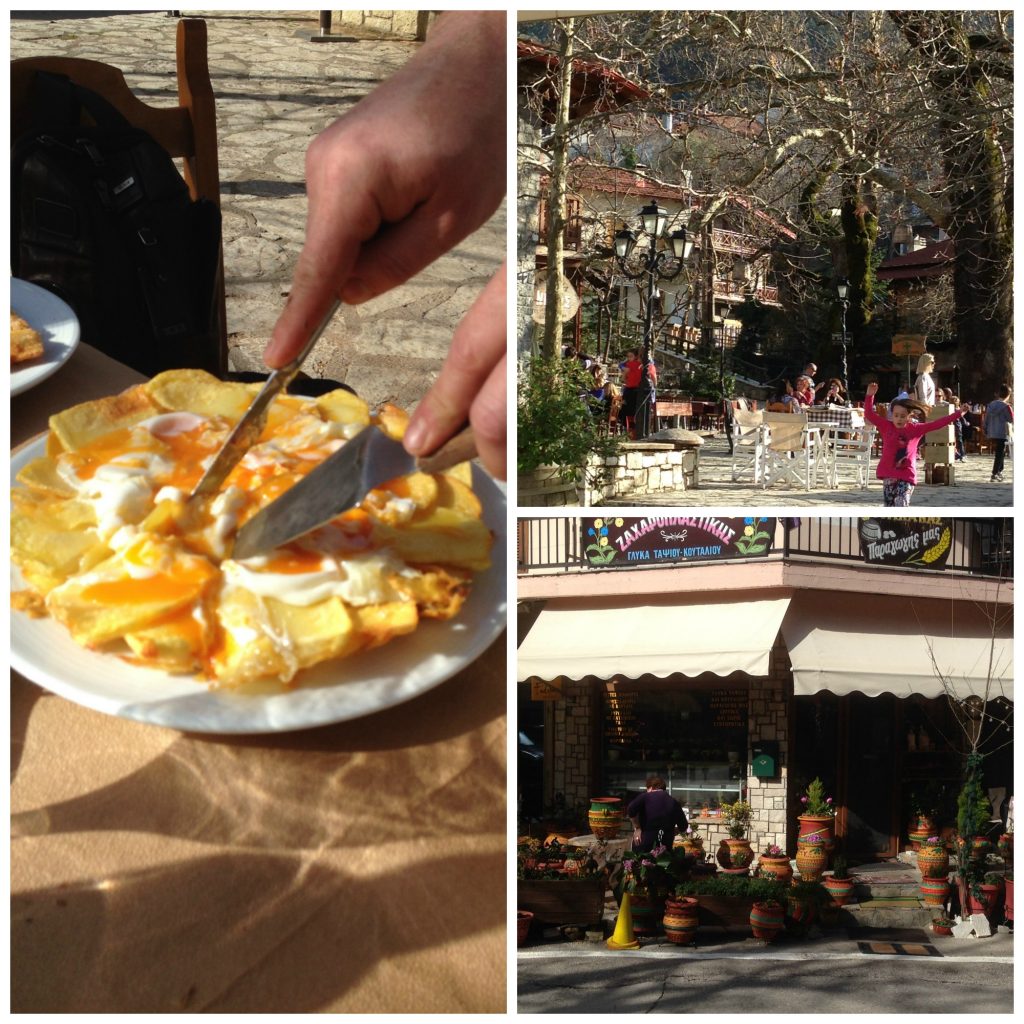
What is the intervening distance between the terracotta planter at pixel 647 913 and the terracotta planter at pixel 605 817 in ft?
0.73

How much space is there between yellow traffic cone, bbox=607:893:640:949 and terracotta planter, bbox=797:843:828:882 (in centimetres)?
98

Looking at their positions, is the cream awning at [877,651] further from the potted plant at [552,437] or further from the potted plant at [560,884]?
the potted plant at [552,437]

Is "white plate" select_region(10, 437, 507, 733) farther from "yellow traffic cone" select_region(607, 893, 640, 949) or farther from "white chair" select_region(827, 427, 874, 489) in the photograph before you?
"white chair" select_region(827, 427, 874, 489)

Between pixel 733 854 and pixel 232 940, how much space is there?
10.8 ft

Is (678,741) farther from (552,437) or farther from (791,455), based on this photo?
(791,455)

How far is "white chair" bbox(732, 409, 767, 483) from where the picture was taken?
587cm

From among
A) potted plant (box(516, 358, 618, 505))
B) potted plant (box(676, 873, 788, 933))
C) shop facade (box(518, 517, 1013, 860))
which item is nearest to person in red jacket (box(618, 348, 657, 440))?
potted plant (box(516, 358, 618, 505))

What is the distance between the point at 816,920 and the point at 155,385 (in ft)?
11.1

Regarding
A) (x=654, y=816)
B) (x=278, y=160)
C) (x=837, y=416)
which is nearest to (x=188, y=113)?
(x=278, y=160)

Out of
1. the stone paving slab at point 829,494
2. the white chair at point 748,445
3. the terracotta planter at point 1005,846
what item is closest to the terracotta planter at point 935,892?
the terracotta planter at point 1005,846

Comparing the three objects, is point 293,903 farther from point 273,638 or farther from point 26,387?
point 26,387

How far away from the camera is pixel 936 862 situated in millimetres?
3740

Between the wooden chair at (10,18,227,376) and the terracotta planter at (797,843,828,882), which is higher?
the wooden chair at (10,18,227,376)

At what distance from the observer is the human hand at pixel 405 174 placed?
1.04m
